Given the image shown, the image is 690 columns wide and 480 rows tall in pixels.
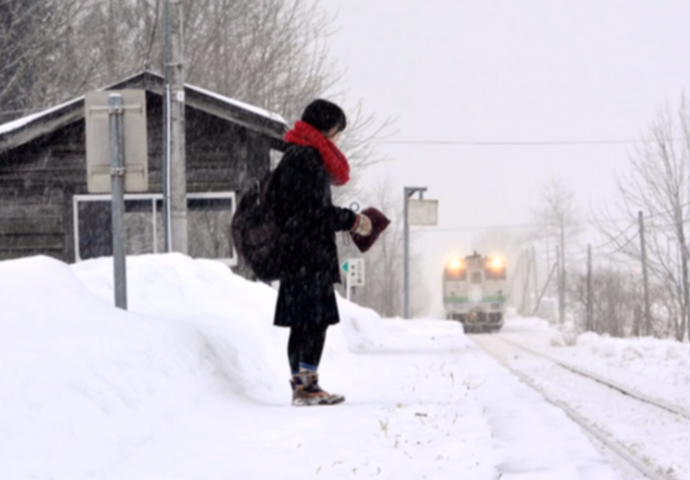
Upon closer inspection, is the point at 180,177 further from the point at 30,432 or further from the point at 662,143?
the point at 662,143

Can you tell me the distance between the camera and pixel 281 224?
649cm

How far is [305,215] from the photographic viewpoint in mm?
6418

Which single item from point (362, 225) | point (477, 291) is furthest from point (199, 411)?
point (477, 291)

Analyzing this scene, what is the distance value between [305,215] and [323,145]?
48cm

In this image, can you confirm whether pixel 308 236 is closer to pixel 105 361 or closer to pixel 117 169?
pixel 117 169

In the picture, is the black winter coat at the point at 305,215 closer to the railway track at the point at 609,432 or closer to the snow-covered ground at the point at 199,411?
the snow-covered ground at the point at 199,411

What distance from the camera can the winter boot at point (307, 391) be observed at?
6527 mm

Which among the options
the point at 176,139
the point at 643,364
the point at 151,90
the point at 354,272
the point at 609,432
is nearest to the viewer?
the point at 609,432

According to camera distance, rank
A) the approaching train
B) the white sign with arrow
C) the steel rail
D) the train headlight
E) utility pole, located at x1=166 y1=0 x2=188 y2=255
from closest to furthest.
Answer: the steel rail < utility pole, located at x1=166 y1=0 x2=188 y2=255 < the white sign with arrow < the approaching train < the train headlight

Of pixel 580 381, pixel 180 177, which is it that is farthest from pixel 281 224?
pixel 180 177

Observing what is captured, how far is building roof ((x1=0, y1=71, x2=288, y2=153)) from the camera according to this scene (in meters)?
17.1

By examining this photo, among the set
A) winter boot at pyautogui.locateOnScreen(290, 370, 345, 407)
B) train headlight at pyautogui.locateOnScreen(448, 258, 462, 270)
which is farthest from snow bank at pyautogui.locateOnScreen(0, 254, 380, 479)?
train headlight at pyautogui.locateOnScreen(448, 258, 462, 270)

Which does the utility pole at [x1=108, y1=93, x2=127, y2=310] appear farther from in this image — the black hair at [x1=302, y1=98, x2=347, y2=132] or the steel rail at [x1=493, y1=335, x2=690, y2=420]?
the steel rail at [x1=493, y1=335, x2=690, y2=420]

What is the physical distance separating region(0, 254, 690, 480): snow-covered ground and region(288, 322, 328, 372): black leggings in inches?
12.6
